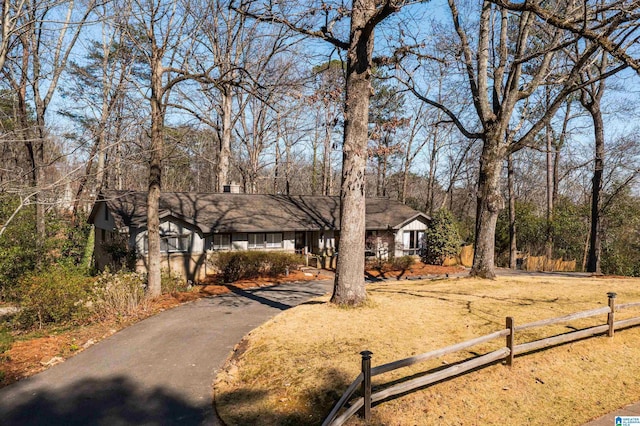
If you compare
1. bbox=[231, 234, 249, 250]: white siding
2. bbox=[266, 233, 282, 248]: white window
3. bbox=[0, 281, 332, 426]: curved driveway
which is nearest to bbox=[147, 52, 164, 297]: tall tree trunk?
bbox=[0, 281, 332, 426]: curved driveway

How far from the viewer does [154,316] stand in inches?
461

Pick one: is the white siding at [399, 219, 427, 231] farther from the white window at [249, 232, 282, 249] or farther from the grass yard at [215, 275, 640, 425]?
the grass yard at [215, 275, 640, 425]

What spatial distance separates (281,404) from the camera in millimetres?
6012

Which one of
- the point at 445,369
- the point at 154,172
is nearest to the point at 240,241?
the point at 154,172

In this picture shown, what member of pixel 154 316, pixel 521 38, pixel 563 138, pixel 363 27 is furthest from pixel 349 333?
pixel 563 138

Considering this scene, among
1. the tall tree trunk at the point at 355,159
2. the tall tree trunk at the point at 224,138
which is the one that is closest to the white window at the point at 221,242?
the tall tree trunk at the point at 224,138

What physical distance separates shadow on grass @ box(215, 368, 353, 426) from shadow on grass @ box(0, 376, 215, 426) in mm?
335

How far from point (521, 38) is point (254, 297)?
1445 cm

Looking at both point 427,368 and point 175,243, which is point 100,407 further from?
point 175,243

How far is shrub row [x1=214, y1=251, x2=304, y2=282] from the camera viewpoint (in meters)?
19.0

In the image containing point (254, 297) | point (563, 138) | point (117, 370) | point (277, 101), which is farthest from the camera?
point (563, 138)

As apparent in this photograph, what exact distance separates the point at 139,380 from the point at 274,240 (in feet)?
55.6

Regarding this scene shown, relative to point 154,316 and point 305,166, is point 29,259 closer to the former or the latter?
point 154,316

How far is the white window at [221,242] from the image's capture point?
21.7m
